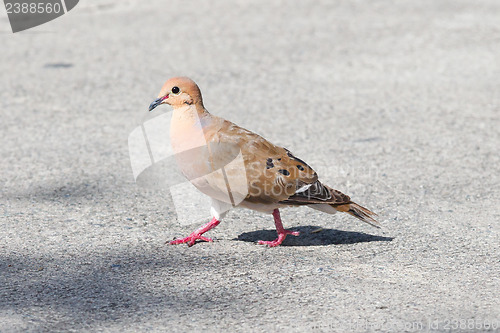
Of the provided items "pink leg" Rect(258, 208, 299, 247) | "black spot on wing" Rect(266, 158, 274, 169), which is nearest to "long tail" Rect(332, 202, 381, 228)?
"pink leg" Rect(258, 208, 299, 247)

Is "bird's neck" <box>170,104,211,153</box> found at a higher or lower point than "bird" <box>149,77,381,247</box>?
higher

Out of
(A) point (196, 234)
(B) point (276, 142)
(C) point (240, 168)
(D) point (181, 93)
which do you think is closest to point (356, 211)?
(C) point (240, 168)

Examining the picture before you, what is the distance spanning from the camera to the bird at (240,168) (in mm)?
4500

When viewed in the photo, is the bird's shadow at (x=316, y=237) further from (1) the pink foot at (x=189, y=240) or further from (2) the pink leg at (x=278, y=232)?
(1) the pink foot at (x=189, y=240)

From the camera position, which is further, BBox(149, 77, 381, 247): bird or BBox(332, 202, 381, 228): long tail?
BBox(332, 202, 381, 228): long tail

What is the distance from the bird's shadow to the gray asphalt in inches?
0.8

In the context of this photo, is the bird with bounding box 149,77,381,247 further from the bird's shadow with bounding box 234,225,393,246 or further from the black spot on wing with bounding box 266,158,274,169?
the bird's shadow with bounding box 234,225,393,246

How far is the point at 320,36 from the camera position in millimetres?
10008

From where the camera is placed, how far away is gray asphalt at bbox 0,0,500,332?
12.9 ft

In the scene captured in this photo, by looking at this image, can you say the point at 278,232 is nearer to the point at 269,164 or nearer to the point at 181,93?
the point at 269,164

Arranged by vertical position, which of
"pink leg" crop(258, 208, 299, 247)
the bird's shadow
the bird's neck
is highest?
the bird's neck

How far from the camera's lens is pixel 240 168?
451 cm

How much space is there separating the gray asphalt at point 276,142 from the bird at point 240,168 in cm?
29

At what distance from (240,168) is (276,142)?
7.94 ft
